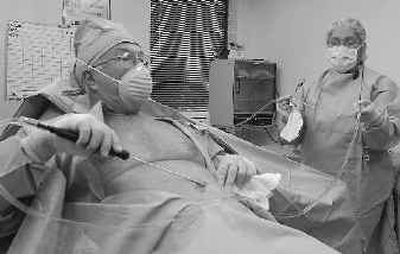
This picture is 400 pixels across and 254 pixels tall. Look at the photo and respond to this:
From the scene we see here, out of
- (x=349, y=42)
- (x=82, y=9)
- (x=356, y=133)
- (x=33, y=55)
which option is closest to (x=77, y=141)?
(x=356, y=133)

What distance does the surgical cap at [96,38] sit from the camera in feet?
5.47

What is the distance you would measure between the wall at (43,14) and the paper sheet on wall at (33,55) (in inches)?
1.3

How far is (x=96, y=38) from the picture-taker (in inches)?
66.3

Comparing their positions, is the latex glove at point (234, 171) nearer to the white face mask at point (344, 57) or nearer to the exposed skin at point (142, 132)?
the exposed skin at point (142, 132)

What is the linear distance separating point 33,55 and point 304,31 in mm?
1850

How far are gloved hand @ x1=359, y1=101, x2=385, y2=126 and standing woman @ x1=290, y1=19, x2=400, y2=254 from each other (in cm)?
1

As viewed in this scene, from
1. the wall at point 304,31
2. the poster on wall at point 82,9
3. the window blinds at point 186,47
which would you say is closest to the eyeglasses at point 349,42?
the wall at point 304,31

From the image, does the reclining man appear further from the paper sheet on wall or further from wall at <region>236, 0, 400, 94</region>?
wall at <region>236, 0, 400, 94</region>

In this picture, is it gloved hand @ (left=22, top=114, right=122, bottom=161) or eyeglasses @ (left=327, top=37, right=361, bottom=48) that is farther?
eyeglasses @ (left=327, top=37, right=361, bottom=48)

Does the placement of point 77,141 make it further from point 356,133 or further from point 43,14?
point 43,14

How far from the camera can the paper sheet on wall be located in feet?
10.6

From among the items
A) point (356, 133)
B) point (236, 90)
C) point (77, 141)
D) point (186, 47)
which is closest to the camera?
point (77, 141)

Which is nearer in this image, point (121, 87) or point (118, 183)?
point (118, 183)

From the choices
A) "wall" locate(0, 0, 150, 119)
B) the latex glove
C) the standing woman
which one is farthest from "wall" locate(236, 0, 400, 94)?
the latex glove
